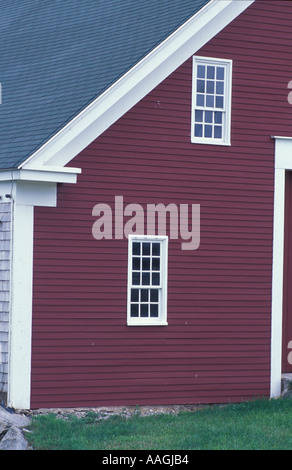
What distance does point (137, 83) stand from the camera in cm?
1741

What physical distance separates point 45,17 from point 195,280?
7494 mm

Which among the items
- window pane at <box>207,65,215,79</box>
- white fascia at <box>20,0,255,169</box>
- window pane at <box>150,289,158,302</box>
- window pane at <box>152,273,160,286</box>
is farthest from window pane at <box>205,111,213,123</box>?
window pane at <box>150,289,158,302</box>

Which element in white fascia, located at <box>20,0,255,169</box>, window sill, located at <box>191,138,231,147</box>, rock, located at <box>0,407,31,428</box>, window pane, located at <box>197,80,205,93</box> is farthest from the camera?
window pane, located at <box>197,80,205,93</box>

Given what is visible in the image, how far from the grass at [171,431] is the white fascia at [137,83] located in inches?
160

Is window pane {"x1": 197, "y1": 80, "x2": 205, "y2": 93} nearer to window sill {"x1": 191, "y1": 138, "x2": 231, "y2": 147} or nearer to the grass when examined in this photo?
window sill {"x1": 191, "y1": 138, "x2": 231, "y2": 147}

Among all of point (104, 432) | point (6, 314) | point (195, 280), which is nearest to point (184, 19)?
point (195, 280)

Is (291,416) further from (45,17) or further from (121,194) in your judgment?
(45,17)

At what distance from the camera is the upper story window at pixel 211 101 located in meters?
18.5

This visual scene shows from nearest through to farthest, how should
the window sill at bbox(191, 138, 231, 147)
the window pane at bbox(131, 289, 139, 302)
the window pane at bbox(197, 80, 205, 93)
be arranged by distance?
the window pane at bbox(131, 289, 139, 302) < the window sill at bbox(191, 138, 231, 147) < the window pane at bbox(197, 80, 205, 93)

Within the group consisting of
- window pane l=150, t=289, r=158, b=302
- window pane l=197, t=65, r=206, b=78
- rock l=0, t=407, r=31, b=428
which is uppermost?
window pane l=197, t=65, r=206, b=78

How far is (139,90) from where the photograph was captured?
58.0 ft

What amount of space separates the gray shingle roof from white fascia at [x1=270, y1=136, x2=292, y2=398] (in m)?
3.11

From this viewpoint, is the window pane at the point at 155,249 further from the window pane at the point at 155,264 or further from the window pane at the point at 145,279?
the window pane at the point at 145,279

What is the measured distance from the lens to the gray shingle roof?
17.3 metres
